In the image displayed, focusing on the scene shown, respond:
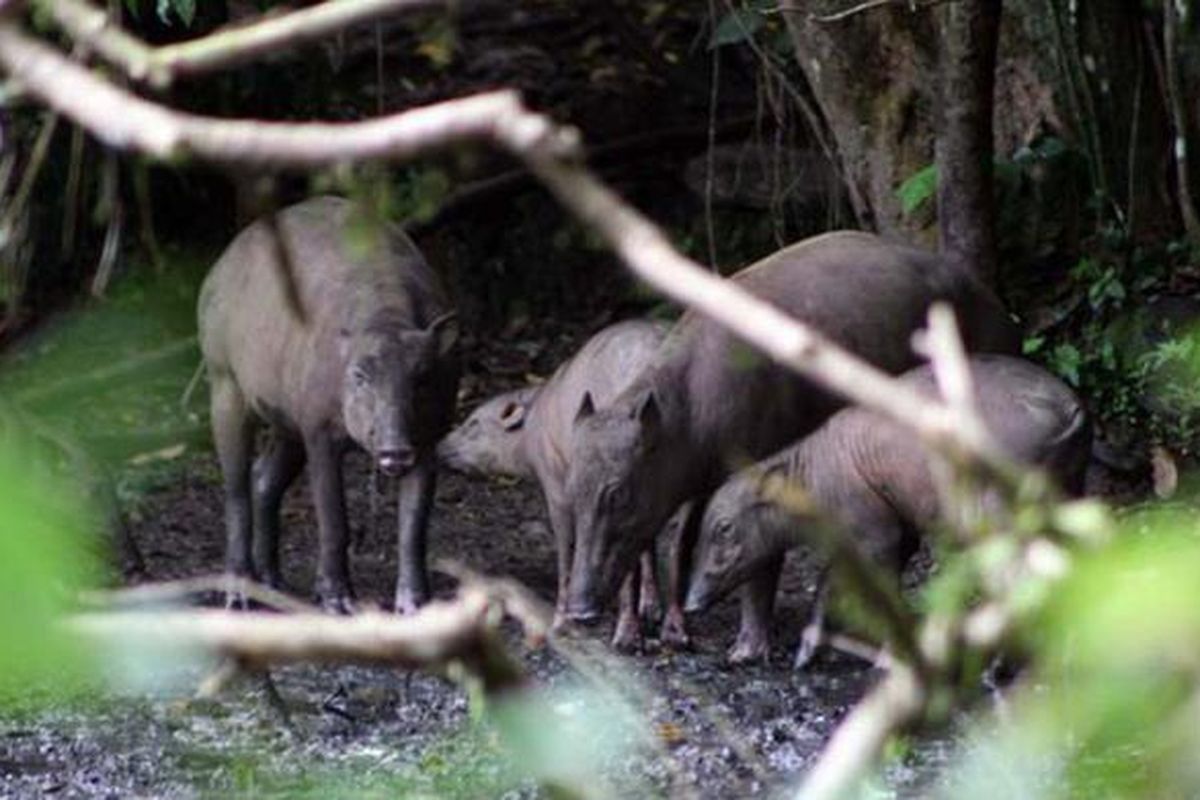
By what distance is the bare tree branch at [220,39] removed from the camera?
1973 mm

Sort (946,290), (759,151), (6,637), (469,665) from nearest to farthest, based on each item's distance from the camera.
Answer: (6,637), (469,665), (946,290), (759,151)

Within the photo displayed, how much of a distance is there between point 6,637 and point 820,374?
0.48 m

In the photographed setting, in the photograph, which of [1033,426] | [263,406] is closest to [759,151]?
[263,406]

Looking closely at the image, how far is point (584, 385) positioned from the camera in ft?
33.4

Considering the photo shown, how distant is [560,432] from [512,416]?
2.29 feet

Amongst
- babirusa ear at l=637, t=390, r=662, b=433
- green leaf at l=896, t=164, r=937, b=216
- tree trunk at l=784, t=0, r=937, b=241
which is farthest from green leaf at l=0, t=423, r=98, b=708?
tree trunk at l=784, t=0, r=937, b=241

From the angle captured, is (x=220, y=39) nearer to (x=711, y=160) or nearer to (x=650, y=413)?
(x=650, y=413)

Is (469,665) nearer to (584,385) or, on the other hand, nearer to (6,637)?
(6,637)

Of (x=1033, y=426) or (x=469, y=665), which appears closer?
(x=469, y=665)

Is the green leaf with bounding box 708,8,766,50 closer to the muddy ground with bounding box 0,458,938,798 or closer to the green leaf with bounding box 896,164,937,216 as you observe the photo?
the green leaf with bounding box 896,164,937,216

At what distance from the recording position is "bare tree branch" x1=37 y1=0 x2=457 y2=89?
1.97 metres

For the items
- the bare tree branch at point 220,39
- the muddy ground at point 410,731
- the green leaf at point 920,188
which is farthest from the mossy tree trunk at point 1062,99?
the bare tree branch at point 220,39

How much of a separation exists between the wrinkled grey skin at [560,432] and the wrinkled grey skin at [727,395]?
172mm

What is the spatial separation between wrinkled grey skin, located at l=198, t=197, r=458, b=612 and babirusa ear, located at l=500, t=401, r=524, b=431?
43 centimetres
